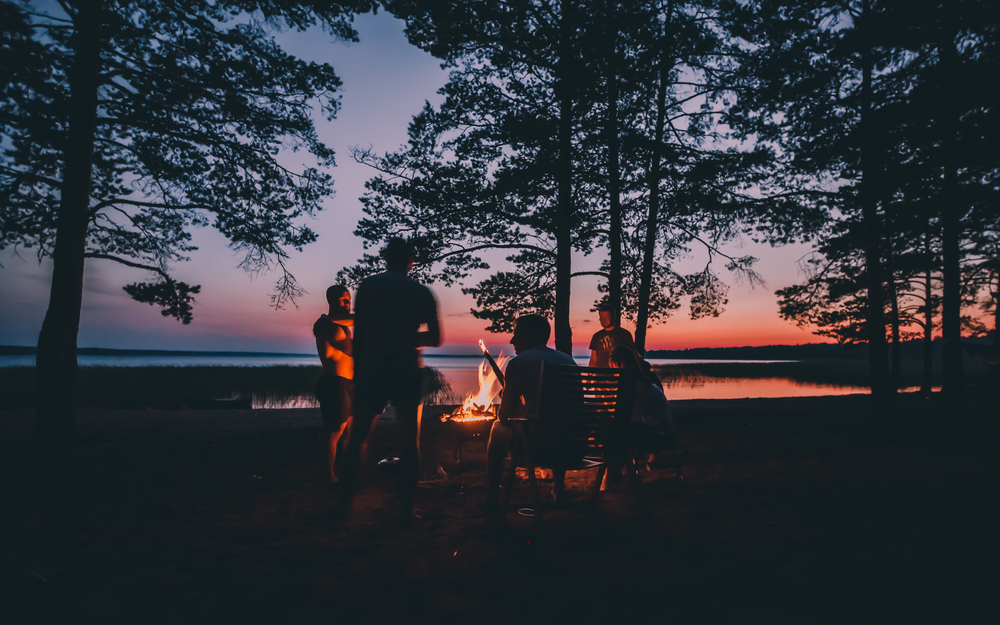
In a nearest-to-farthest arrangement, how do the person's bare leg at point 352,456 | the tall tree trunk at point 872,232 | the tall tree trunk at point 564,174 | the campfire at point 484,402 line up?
the person's bare leg at point 352,456 → the campfire at point 484,402 → the tall tree trunk at point 564,174 → the tall tree trunk at point 872,232

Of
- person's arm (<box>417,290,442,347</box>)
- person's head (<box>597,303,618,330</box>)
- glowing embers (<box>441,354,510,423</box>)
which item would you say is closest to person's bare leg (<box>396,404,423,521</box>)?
person's arm (<box>417,290,442,347</box>)

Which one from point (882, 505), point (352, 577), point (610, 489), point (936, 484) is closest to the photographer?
point (352, 577)

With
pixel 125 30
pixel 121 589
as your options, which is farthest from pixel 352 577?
pixel 125 30

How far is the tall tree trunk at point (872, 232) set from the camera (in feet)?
27.9

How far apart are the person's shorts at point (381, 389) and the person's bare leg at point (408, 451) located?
0.07 metres

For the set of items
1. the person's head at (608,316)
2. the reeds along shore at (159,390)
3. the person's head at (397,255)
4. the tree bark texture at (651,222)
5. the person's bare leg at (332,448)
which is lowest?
the reeds along shore at (159,390)

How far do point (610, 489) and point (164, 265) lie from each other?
843 centimetres

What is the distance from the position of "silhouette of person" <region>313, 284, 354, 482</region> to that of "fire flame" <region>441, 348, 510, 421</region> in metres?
1.27

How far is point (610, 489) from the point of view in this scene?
455cm

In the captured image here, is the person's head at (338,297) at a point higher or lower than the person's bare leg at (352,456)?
higher

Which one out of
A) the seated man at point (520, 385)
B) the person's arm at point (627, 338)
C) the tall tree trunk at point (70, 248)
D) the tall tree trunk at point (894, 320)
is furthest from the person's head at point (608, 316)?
the tall tree trunk at point (894, 320)

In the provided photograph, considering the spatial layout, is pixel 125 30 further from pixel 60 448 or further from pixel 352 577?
pixel 352 577

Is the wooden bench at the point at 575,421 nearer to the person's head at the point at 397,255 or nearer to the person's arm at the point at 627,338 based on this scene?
the person's head at the point at 397,255

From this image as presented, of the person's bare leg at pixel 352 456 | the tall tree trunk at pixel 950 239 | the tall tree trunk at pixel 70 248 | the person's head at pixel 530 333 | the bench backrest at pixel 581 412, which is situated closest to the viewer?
the bench backrest at pixel 581 412
